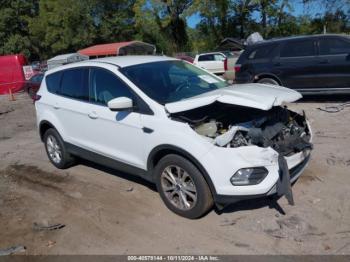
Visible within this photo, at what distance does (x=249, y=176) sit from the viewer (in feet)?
13.4

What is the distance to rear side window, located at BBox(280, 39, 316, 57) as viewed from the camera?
10312mm

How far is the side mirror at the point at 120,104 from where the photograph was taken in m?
4.66

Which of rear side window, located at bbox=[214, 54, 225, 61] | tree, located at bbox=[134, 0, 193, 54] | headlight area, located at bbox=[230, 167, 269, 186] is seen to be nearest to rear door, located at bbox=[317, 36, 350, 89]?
headlight area, located at bbox=[230, 167, 269, 186]

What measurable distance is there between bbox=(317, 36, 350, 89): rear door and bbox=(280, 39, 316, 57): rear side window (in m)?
0.22

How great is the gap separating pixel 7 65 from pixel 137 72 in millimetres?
22333

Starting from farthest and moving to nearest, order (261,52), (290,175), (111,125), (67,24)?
(67,24)
(261,52)
(111,125)
(290,175)

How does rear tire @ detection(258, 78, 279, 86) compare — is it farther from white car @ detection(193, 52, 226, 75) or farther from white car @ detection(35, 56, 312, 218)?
white car @ detection(193, 52, 226, 75)

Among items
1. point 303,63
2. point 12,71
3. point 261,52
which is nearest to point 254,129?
point 303,63

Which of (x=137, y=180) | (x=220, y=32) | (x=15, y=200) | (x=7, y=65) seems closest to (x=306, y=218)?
(x=137, y=180)

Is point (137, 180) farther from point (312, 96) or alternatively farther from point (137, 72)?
point (312, 96)

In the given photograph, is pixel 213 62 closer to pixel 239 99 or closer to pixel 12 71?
pixel 12 71

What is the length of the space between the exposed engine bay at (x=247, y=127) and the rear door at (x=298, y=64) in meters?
5.52

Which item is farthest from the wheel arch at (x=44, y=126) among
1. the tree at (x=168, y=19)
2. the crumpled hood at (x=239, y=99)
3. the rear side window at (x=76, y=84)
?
the tree at (x=168, y=19)

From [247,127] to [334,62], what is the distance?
254 inches
